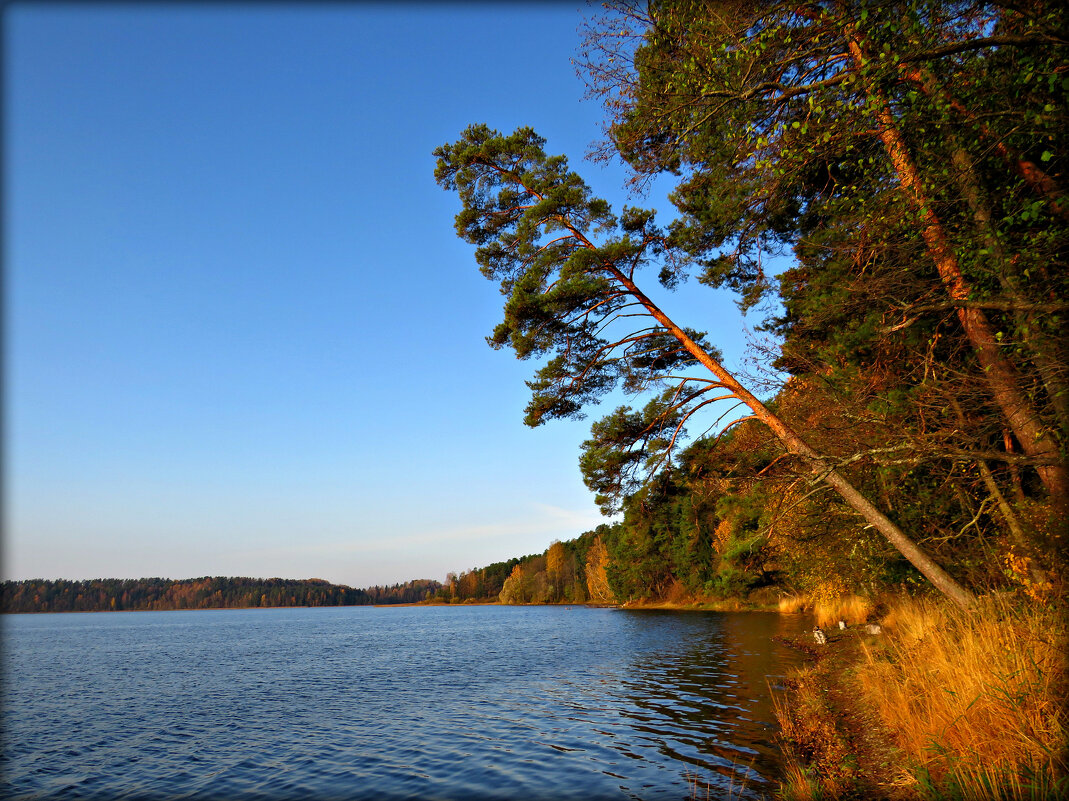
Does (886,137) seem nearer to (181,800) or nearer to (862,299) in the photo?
(862,299)

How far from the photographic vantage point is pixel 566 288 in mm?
11172

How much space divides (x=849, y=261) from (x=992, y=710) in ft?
23.2

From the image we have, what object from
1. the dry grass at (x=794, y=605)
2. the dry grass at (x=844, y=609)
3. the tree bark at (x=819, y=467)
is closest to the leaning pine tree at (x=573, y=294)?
the tree bark at (x=819, y=467)

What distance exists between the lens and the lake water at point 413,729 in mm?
8992

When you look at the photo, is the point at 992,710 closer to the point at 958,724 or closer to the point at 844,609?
the point at 958,724

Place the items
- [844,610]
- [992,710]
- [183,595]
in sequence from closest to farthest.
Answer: [992,710] < [844,610] < [183,595]

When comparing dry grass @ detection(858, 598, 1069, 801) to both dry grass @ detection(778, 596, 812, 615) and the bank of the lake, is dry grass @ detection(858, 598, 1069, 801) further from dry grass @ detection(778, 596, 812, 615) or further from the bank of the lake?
dry grass @ detection(778, 596, 812, 615)

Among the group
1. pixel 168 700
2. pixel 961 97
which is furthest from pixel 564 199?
pixel 168 700

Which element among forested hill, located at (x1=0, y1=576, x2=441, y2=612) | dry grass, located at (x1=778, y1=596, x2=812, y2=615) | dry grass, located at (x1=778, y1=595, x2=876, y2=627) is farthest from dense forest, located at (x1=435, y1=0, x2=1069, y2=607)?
forested hill, located at (x1=0, y1=576, x2=441, y2=612)

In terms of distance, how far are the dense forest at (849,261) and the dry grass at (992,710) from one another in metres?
1.22

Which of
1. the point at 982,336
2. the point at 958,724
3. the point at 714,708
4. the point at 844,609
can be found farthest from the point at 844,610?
the point at 958,724

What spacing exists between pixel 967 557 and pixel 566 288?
917cm

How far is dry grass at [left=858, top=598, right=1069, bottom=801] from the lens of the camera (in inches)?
196

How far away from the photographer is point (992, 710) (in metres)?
5.72
